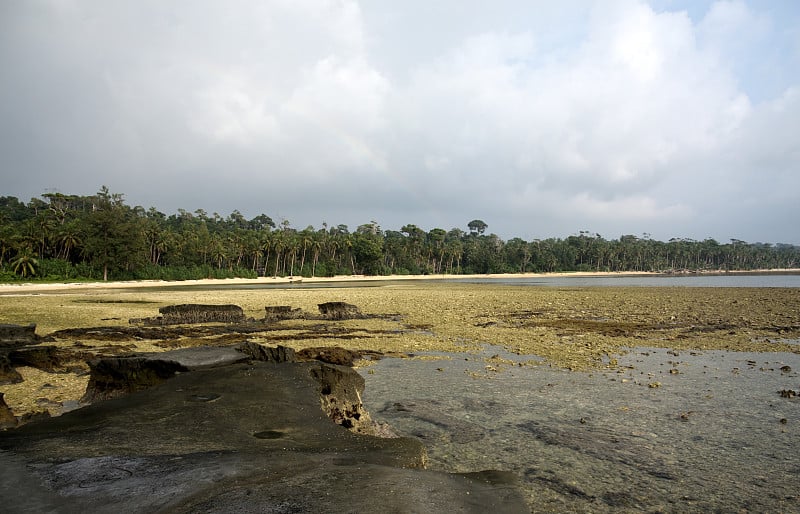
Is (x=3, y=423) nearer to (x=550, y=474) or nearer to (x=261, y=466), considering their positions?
(x=261, y=466)

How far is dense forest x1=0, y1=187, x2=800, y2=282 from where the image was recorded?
267ft

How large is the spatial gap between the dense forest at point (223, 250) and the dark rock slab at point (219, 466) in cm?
8206

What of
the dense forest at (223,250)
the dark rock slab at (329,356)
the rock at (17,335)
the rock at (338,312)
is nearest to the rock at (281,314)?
the rock at (338,312)

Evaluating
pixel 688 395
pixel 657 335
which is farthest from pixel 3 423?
pixel 657 335

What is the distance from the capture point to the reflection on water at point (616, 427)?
608 centimetres

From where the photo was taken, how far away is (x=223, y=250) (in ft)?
335

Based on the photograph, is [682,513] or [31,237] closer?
[682,513]

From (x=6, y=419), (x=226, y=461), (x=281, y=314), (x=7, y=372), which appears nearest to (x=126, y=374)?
(x=6, y=419)

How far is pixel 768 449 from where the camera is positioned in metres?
7.40

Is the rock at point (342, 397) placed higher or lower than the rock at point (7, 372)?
higher

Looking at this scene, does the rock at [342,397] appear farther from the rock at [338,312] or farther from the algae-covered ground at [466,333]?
the rock at [338,312]

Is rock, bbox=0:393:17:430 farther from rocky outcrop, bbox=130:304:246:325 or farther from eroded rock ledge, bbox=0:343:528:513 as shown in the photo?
rocky outcrop, bbox=130:304:246:325

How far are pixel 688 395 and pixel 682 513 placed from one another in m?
5.82

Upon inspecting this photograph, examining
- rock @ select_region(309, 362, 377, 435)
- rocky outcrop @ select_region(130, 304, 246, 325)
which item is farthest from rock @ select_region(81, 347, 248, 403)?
rocky outcrop @ select_region(130, 304, 246, 325)
